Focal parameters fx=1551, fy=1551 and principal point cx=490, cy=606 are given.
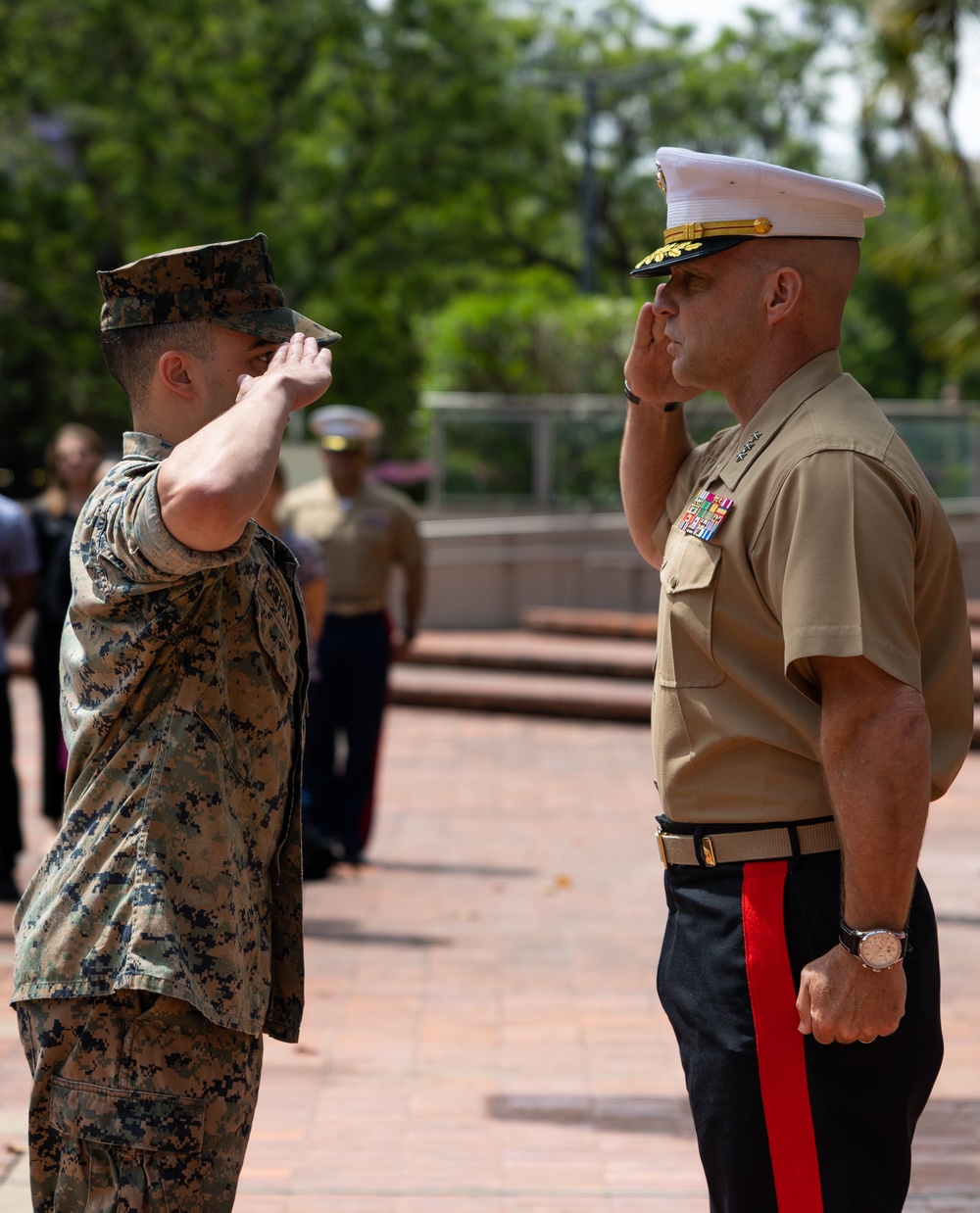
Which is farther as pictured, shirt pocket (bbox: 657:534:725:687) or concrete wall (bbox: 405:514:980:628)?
concrete wall (bbox: 405:514:980:628)

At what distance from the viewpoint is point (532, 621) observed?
15.2 metres

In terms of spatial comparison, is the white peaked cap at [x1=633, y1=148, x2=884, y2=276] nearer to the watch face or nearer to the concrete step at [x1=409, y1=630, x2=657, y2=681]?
the watch face

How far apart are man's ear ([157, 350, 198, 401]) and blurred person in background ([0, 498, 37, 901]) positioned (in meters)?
4.44

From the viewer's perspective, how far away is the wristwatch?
6.98 feet

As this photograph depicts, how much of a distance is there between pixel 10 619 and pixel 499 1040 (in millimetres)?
3179

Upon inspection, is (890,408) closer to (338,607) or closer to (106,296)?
(338,607)

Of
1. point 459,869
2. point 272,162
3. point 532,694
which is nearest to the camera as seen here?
point 459,869

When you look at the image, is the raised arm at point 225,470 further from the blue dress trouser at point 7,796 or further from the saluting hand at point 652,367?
the blue dress trouser at point 7,796

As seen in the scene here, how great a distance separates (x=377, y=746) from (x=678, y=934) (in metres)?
5.03

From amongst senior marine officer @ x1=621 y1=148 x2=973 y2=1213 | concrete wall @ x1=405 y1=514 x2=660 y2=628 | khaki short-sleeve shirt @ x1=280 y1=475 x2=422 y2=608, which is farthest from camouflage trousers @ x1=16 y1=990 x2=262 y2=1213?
concrete wall @ x1=405 y1=514 x2=660 y2=628

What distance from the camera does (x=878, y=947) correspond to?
6.99ft

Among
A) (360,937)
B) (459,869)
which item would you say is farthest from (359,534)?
(360,937)

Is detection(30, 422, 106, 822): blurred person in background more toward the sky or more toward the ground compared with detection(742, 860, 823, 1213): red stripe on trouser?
more toward the ground

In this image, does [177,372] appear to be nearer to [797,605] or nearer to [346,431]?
[797,605]
